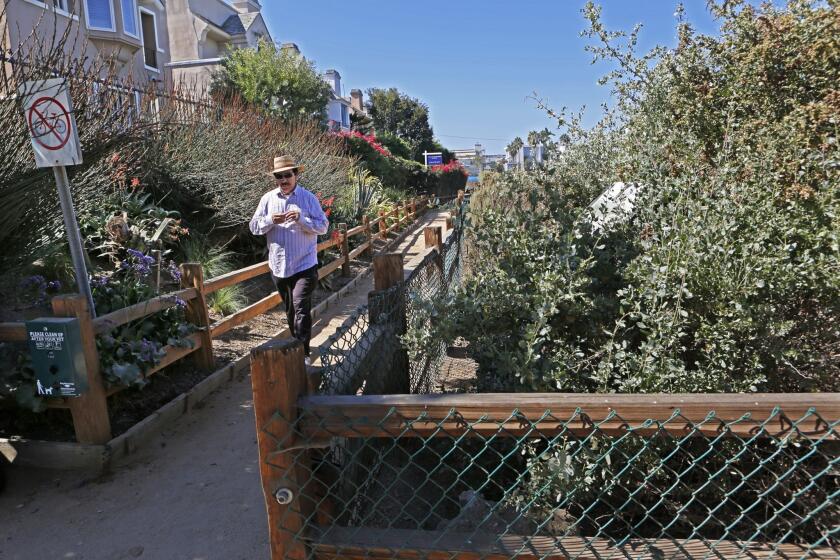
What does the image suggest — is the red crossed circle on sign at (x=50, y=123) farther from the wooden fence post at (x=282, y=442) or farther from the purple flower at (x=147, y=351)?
the wooden fence post at (x=282, y=442)

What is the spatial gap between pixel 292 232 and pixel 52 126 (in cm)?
183

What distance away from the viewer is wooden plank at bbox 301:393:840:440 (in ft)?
4.85

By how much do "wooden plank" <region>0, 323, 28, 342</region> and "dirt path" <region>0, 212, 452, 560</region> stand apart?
825 mm

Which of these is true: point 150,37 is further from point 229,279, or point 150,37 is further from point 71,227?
point 71,227

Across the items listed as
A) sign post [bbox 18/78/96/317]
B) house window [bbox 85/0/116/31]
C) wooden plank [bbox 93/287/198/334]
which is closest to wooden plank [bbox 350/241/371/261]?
wooden plank [bbox 93/287/198/334]

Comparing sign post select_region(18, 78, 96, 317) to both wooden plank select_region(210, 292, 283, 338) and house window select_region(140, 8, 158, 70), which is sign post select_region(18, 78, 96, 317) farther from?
house window select_region(140, 8, 158, 70)

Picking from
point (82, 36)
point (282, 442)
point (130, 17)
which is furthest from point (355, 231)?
point (130, 17)

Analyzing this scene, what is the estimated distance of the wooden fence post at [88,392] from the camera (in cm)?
341

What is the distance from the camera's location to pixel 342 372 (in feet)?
7.28

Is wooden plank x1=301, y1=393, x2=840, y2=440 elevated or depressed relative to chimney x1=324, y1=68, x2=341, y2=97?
depressed

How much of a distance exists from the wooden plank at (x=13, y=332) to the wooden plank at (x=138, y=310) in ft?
1.30

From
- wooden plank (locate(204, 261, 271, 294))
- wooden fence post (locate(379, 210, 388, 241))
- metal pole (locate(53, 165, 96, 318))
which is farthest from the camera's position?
wooden fence post (locate(379, 210, 388, 241))

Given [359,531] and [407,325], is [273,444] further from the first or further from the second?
[407,325]

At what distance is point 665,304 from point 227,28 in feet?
106
